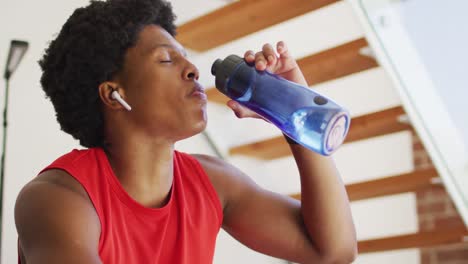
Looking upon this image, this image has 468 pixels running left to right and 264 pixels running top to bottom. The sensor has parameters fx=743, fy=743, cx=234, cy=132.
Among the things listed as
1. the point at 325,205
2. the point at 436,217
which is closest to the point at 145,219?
the point at 325,205

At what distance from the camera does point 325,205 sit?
1.45 metres

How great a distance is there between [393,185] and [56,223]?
1.73 metres

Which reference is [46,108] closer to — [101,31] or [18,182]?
[18,182]

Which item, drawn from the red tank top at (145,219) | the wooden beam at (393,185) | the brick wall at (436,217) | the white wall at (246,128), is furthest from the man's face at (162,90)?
the brick wall at (436,217)

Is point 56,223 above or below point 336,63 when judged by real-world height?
above

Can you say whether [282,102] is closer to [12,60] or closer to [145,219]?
[145,219]

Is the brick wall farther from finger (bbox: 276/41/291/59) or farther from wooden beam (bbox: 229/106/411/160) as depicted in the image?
finger (bbox: 276/41/291/59)

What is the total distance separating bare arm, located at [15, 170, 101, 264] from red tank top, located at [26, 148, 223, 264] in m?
0.04

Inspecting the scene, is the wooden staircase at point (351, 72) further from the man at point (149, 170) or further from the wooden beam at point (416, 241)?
the man at point (149, 170)

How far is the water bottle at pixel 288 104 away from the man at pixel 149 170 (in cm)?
3

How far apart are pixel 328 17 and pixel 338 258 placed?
1.92 metres

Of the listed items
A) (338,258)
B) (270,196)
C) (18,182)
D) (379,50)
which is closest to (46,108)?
(18,182)

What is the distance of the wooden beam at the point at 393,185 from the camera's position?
2.62 metres

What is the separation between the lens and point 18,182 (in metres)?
2.59
